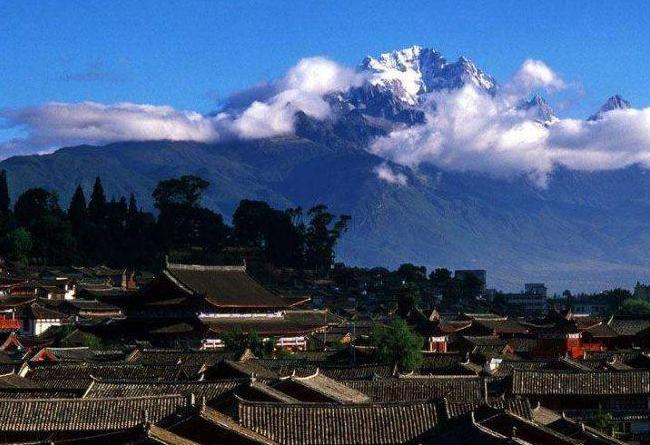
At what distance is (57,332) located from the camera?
7850 cm

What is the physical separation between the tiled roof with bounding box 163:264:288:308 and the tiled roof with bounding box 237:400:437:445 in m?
36.8

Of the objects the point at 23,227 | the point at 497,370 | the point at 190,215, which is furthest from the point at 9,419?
the point at 190,215

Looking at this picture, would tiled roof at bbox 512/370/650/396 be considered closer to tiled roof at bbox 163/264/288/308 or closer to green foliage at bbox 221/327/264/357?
green foliage at bbox 221/327/264/357

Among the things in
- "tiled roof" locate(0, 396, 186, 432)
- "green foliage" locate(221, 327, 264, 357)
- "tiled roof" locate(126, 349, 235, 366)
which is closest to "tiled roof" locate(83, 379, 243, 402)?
"tiled roof" locate(0, 396, 186, 432)

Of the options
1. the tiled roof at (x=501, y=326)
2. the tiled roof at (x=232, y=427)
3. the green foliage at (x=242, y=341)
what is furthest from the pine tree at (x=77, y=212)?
the tiled roof at (x=232, y=427)

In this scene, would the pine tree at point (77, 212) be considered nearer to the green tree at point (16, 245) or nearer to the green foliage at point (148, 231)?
the green foliage at point (148, 231)

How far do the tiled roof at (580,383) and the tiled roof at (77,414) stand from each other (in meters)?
17.1

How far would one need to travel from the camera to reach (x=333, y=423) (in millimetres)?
32906

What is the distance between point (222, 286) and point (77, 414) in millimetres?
40680

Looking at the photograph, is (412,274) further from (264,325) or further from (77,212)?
(264,325)

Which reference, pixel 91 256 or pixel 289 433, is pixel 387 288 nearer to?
pixel 91 256

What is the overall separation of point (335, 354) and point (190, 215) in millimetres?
72755

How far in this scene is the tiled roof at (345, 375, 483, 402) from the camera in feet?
140

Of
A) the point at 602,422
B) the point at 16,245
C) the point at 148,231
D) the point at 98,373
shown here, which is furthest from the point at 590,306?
the point at 98,373
